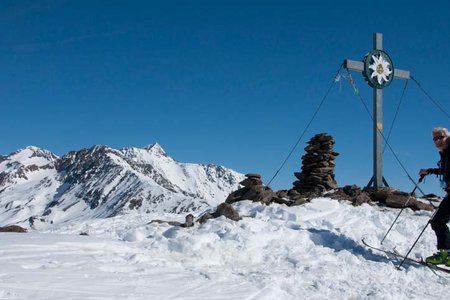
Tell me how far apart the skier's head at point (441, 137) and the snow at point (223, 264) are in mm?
2601

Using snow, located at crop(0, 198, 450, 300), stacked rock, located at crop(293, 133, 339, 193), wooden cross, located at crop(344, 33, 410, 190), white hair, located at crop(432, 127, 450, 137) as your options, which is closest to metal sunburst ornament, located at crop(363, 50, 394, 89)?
wooden cross, located at crop(344, 33, 410, 190)

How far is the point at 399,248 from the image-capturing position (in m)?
12.0

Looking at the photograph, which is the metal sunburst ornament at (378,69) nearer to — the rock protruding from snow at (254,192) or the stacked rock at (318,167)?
the stacked rock at (318,167)

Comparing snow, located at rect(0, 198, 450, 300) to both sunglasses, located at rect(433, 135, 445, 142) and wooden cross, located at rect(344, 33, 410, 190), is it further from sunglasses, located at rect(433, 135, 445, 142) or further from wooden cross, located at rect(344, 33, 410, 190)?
wooden cross, located at rect(344, 33, 410, 190)

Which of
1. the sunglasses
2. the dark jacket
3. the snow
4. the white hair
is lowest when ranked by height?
the snow

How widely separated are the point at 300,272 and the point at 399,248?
377 cm

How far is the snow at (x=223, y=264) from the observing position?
7.60m

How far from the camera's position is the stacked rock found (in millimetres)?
19719

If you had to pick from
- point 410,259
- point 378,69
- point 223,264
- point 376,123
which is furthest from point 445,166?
point 378,69

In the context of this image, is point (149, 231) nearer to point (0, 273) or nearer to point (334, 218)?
point (0, 273)

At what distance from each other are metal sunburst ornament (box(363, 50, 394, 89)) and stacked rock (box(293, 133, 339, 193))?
2.86 m

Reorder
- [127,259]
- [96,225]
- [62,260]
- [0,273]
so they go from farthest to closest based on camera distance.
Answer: [96,225]
[127,259]
[62,260]
[0,273]

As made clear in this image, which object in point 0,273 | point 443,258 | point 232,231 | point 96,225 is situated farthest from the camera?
point 96,225

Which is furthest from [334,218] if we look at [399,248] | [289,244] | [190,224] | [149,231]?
[149,231]
